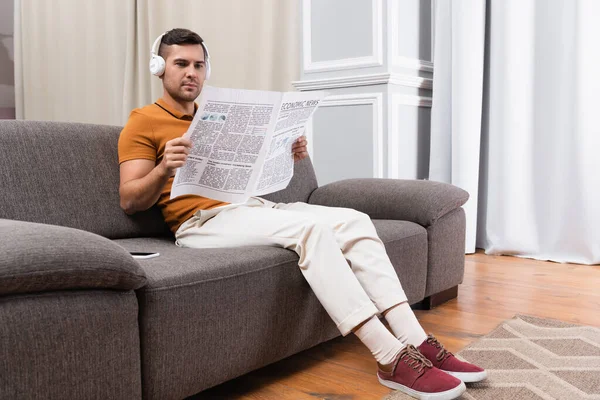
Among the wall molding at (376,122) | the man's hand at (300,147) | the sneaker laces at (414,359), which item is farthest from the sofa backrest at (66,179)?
the wall molding at (376,122)

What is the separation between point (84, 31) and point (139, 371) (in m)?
4.52

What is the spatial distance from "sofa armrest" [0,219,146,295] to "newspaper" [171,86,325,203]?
0.46 m

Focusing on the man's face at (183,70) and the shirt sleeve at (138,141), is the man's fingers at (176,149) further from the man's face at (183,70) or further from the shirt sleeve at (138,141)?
the man's face at (183,70)

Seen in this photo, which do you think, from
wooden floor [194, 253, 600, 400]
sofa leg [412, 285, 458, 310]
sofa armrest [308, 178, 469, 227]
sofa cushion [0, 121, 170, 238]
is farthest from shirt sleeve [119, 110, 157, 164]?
sofa leg [412, 285, 458, 310]

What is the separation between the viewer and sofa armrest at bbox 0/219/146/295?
41.2 inches

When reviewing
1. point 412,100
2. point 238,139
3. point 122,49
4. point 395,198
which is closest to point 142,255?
point 238,139

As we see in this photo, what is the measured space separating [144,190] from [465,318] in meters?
1.20

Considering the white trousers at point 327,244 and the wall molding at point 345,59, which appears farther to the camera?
the wall molding at point 345,59

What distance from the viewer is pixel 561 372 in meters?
1.65

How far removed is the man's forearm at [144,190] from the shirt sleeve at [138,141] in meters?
0.08

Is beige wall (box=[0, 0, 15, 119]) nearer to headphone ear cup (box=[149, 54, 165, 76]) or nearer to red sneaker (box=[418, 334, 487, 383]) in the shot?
headphone ear cup (box=[149, 54, 165, 76])

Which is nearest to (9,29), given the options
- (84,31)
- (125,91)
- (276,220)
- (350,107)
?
(84,31)

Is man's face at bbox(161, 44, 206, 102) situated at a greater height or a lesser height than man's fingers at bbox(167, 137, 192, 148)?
greater

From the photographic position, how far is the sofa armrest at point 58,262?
1046mm
